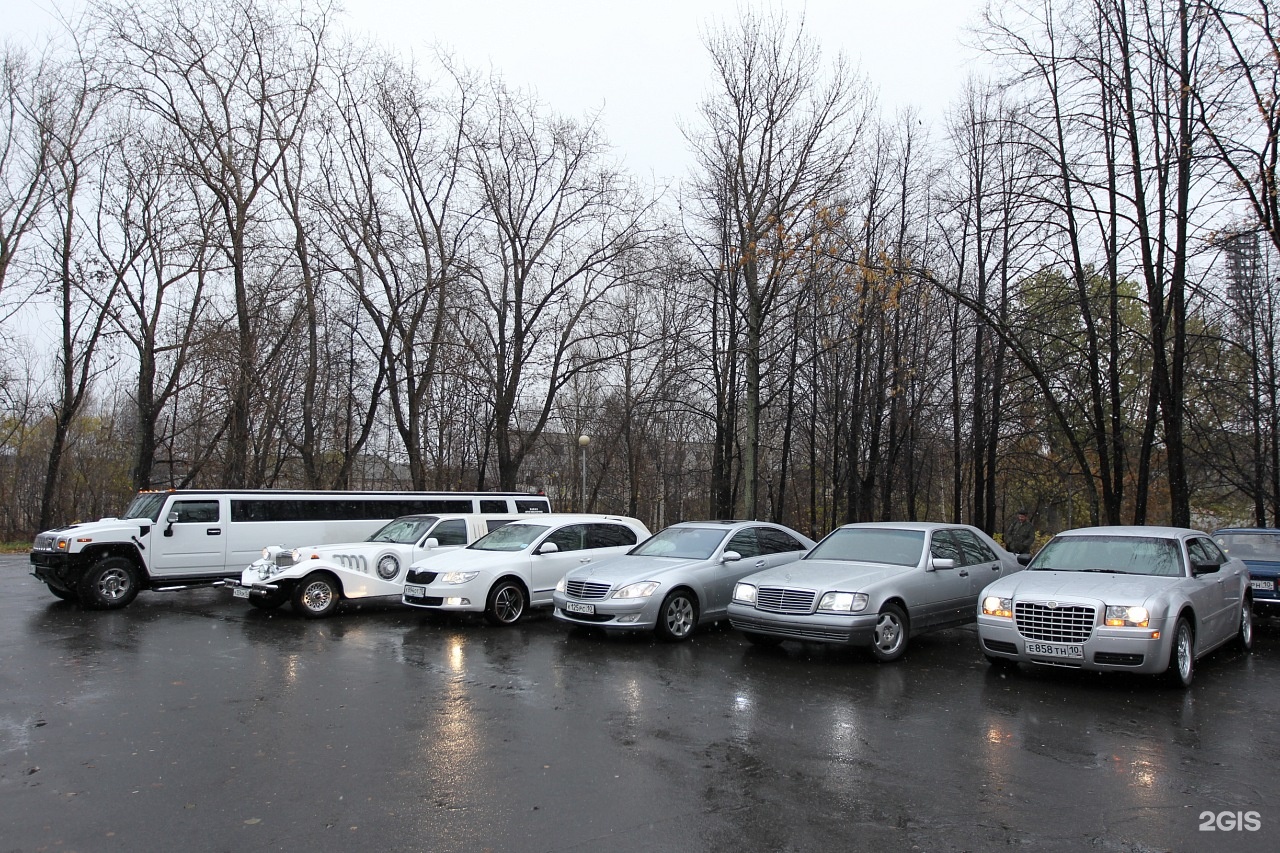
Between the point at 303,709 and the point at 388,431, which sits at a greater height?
the point at 388,431

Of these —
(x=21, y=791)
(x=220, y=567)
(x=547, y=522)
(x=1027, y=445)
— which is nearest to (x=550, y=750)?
(x=21, y=791)

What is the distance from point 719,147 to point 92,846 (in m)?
23.0

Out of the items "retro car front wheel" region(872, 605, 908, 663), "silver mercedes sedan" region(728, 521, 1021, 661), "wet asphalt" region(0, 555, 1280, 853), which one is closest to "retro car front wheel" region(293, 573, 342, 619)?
"wet asphalt" region(0, 555, 1280, 853)

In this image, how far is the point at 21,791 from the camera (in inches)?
206

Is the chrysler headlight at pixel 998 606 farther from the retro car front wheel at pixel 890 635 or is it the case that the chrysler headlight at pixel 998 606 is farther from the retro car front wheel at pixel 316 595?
the retro car front wheel at pixel 316 595

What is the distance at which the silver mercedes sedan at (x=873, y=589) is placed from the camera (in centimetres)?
916

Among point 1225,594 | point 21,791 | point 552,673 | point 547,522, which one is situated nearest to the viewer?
point 21,791

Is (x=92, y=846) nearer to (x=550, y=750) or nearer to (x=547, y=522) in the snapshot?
(x=550, y=750)

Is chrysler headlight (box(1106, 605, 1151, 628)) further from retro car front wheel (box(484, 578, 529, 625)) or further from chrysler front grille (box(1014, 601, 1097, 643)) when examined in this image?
retro car front wheel (box(484, 578, 529, 625))

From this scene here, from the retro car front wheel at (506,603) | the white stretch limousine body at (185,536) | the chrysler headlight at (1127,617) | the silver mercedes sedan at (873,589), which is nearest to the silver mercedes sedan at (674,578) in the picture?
the silver mercedes sedan at (873,589)

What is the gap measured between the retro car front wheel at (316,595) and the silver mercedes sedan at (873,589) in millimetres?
6769

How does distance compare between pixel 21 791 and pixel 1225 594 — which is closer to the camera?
pixel 21 791

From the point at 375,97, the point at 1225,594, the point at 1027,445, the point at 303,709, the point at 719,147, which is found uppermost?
the point at 375,97

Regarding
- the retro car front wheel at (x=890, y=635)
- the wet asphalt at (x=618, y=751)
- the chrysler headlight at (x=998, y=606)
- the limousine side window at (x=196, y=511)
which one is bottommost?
the wet asphalt at (x=618, y=751)
